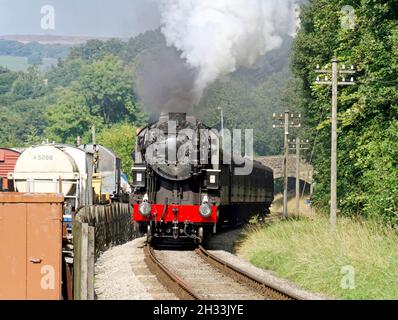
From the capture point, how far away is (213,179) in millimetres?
25391

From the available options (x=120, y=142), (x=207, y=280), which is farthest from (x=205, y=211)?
(x=120, y=142)

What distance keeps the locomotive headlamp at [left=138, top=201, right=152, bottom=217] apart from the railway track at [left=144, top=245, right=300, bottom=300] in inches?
43.0

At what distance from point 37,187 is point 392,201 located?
39.1 feet

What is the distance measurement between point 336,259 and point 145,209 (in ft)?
24.8

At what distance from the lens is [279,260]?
74.0ft

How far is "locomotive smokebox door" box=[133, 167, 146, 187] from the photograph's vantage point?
2550cm

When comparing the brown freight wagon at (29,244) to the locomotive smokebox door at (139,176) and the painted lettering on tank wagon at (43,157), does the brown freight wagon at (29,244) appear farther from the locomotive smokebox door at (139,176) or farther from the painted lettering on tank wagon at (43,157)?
the painted lettering on tank wagon at (43,157)

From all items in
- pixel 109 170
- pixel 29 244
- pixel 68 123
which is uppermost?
pixel 68 123

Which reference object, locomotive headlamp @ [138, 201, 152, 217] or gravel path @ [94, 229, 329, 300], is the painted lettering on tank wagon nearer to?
gravel path @ [94, 229, 329, 300]

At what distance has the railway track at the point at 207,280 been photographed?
16.5 m

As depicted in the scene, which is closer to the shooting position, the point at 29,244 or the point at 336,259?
the point at 29,244

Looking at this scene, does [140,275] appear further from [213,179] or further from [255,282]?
[213,179]

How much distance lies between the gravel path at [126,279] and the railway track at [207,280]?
9.9 inches
